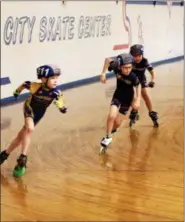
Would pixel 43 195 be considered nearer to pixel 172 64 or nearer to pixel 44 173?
pixel 44 173

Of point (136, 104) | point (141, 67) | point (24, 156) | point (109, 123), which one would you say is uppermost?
point (141, 67)

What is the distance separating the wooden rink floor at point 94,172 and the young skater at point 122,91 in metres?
0.21

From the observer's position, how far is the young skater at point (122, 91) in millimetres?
3764

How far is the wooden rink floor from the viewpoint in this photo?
8.70ft

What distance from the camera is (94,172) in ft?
11.0

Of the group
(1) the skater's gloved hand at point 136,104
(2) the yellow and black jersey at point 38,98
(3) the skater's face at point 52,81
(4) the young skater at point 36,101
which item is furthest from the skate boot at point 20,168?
(1) the skater's gloved hand at point 136,104

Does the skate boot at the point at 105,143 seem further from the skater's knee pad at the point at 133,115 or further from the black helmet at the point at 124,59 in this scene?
the skater's knee pad at the point at 133,115

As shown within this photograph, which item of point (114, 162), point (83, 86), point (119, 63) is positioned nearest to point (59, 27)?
point (83, 86)

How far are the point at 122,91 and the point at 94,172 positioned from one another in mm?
1044

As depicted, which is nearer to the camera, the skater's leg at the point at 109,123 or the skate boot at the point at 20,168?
the skate boot at the point at 20,168

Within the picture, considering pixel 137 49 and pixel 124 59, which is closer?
pixel 124 59

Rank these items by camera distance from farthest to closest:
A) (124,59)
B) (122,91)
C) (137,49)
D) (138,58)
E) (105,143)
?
1. (138,58)
2. (137,49)
3. (122,91)
4. (105,143)
5. (124,59)

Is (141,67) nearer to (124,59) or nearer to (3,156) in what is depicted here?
(124,59)

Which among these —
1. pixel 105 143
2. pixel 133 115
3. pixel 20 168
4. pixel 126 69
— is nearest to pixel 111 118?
pixel 105 143
